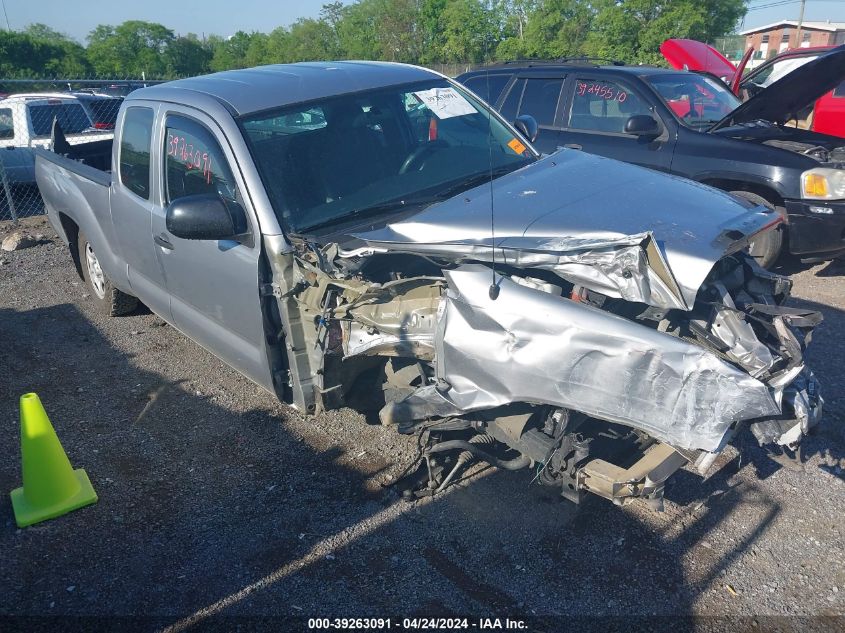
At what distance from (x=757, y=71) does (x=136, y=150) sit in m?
7.84

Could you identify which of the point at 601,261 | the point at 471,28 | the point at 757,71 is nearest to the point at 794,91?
the point at 757,71

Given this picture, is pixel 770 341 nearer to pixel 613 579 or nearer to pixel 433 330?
pixel 613 579

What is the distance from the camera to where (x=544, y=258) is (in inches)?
110

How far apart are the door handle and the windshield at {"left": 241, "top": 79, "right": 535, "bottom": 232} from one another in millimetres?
909

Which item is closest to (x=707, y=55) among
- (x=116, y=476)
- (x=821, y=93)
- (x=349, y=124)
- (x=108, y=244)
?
(x=821, y=93)

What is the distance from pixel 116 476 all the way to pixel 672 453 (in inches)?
116

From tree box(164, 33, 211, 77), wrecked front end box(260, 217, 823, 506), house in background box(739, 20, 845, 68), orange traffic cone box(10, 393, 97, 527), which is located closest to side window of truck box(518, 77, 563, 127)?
wrecked front end box(260, 217, 823, 506)

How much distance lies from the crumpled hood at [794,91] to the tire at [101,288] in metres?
5.47

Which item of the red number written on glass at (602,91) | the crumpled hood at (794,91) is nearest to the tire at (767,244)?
the crumpled hood at (794,91)

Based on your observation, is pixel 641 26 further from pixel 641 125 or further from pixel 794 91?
pixel 794 91

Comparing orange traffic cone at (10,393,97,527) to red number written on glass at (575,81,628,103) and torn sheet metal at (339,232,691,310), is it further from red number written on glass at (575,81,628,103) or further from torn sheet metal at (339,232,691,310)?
red number written on glass at (575,81,628,103)

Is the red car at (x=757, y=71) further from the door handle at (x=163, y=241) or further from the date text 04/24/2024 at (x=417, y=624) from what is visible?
the date text 04/24/2024 at (x=417, y=624)

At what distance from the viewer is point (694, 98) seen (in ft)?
23.4

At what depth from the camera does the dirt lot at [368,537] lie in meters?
2.88
